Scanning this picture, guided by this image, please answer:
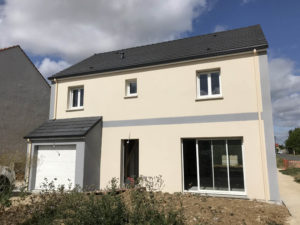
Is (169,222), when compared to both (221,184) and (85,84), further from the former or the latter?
(85,84)

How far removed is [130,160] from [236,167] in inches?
228

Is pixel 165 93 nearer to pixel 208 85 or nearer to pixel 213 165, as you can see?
pixel 208 85

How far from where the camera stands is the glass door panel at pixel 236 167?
906 cm

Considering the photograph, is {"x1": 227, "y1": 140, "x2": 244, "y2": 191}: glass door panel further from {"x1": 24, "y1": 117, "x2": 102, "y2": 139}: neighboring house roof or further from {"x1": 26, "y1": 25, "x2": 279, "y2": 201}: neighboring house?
{"x1": 24, "y1": 117, "x2": 102, "y2": 139}: neighboring house roof

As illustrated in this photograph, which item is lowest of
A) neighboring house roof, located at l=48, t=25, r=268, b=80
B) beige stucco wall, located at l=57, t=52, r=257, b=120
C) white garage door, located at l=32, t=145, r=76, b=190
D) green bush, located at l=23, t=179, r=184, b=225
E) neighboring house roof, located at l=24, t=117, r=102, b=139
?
green bush, located at l=23, t=179, r=184, b=225

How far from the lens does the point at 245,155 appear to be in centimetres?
891

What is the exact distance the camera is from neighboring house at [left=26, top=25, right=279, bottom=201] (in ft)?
29.7

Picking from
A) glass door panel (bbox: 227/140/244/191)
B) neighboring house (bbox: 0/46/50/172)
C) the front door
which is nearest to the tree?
the front door

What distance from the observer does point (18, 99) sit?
15758 millimetres

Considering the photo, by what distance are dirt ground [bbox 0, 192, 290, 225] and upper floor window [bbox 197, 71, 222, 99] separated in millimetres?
4448

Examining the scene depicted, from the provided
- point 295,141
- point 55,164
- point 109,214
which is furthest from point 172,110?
point 295,141

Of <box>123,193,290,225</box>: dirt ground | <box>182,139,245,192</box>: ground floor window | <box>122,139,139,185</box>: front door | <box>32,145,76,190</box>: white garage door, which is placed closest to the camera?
<box>123,193,290,225</box>: dirt ground

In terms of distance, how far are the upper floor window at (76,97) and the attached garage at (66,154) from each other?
4.49ft

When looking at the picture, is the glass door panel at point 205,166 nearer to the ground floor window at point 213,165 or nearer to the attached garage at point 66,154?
the ground floor window at point 213,165
